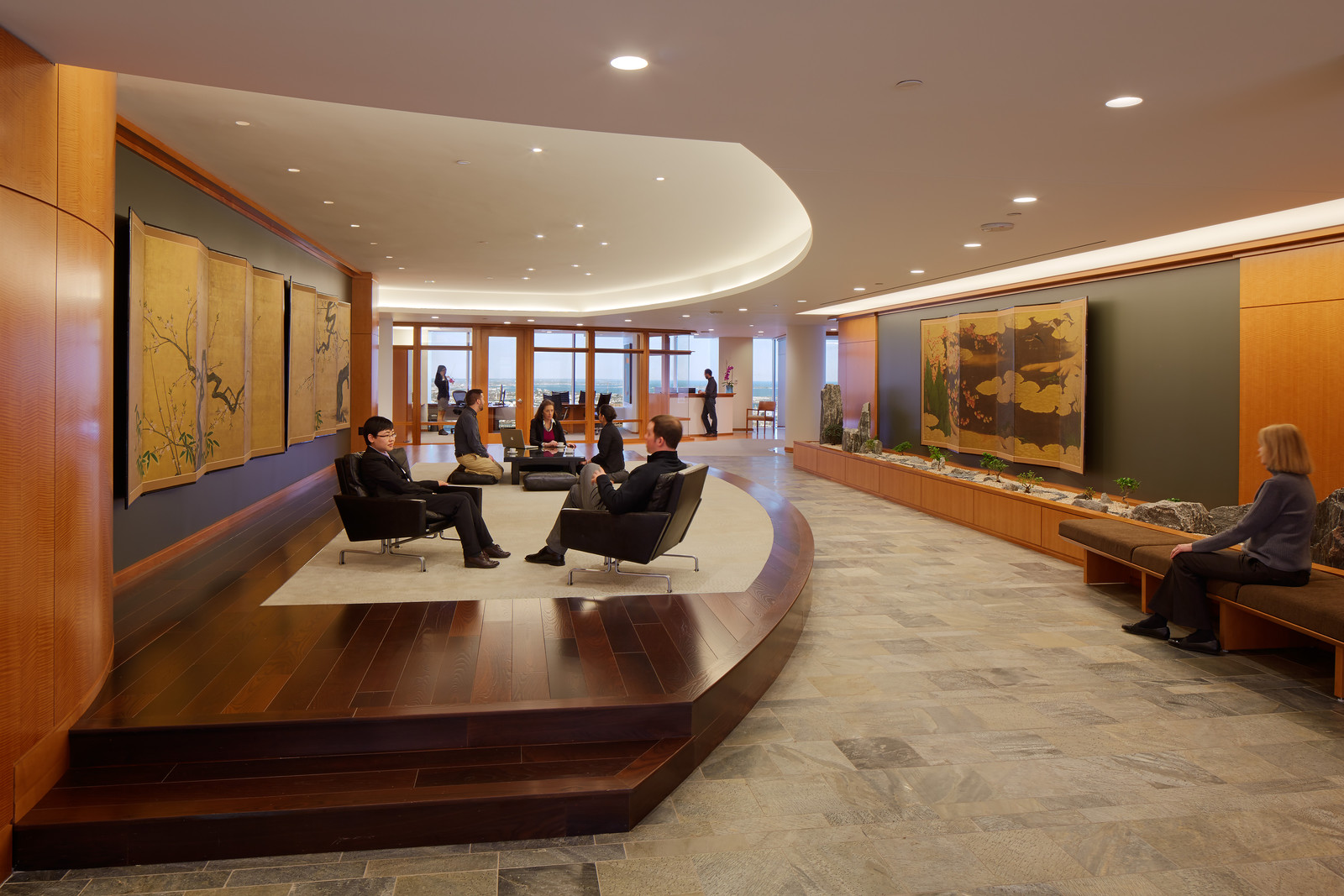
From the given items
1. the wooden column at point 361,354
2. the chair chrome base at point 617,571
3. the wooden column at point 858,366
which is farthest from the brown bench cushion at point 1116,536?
the wooden column at point 361,354

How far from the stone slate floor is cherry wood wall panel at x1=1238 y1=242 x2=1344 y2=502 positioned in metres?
2.09

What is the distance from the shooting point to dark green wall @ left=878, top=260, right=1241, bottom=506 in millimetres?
7230

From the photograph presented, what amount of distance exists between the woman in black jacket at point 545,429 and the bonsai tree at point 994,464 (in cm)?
605

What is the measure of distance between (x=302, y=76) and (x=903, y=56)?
2.54 meters

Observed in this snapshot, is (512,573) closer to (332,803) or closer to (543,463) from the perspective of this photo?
(332,803)

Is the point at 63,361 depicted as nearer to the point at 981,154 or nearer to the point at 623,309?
the point at 981,154

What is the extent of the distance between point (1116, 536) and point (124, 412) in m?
7.28

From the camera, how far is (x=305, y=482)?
10461 mm

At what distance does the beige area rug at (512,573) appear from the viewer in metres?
5.43

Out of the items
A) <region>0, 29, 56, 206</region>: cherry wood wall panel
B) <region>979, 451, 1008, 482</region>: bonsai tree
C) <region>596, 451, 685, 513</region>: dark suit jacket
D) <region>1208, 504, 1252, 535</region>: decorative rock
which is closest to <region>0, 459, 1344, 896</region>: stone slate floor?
<region>596, 451, 685, 513</region>: dark suit jacket

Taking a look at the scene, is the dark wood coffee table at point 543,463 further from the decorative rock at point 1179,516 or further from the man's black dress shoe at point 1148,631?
the man's black dress shoe at point 1148,631

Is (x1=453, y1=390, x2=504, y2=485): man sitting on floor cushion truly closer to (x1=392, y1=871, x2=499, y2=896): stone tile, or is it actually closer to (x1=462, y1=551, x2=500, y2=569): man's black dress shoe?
(x1=462, y1=551, x2=500, y2=569): man's black dress shoe

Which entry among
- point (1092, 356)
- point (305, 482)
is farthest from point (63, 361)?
point (1092, 356)

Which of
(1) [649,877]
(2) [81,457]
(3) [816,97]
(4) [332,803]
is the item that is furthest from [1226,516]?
(2) [81,457]
